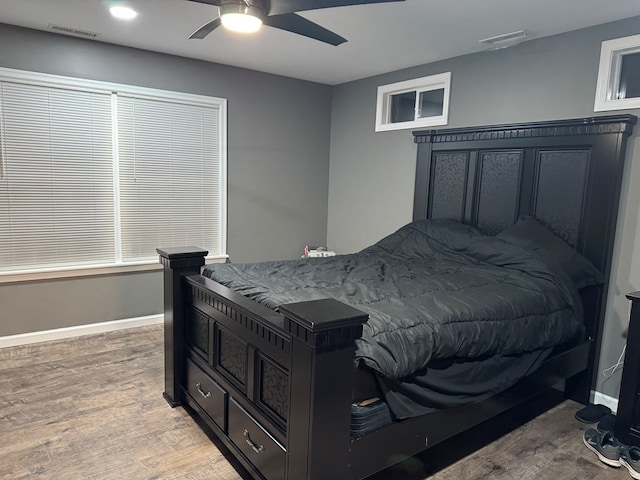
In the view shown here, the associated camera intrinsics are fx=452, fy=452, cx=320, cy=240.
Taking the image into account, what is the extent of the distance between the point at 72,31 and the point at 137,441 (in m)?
2.97

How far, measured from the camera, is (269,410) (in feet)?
6.31

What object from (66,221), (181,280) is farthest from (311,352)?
(66,221)

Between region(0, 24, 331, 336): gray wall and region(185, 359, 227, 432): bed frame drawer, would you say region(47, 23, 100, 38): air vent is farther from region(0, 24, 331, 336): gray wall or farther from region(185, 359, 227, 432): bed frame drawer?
region(185, 359, 227, 432): bed frame drawer

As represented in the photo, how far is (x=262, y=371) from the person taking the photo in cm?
199

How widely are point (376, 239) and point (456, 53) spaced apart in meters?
1.87

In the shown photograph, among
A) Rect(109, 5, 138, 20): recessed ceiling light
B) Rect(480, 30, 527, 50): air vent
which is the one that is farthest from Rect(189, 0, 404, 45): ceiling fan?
Rect(480, 30, 527, 50): air vent

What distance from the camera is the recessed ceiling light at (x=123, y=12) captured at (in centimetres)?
289

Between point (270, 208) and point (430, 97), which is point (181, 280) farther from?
point (430, 97)

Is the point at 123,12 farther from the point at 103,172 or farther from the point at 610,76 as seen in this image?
the point at 610,76

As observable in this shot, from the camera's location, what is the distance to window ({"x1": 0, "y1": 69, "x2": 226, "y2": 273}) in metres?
3.49

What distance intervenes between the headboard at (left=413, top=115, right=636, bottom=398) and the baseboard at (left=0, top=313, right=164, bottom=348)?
269 centimetres

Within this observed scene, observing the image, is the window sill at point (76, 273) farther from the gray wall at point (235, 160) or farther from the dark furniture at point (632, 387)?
the dark furniture at point (632, 387)

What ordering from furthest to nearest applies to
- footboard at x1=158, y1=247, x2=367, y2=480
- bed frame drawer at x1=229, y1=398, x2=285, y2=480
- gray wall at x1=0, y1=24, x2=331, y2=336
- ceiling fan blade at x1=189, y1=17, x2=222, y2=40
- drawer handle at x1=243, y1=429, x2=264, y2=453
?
gray wall at x1=0, y1=24, x2=331, y2=336 → ceiling fan blade at x1=189, y1=17, x2=222, y2=40 → drawer handle at x1=243, y1=429, x2=264, y2=453 → bed frame drawer at x1=229, y1=398, x2=285, y2=480 → footboard at x1=158, y1=247, x2=367, y2=480

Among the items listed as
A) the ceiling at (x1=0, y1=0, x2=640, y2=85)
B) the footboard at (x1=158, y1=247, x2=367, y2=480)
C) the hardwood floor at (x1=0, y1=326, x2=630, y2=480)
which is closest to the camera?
the footboard at (x1=158, y1=247, x2=367, y2=480)
